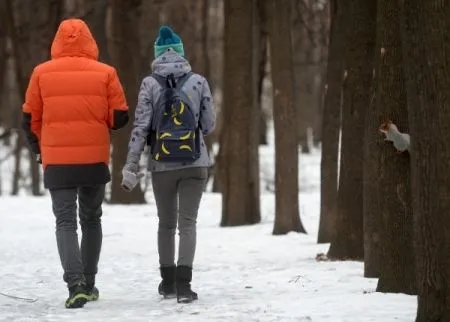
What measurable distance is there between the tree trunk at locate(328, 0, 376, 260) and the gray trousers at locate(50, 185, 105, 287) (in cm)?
298

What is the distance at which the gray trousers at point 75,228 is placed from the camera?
7055 mm

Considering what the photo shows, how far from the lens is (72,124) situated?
277 inches

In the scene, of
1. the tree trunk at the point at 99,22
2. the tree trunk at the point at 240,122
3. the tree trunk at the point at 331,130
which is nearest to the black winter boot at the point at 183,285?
the tree trunk at the point at 331,130

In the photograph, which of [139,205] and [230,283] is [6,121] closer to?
[139,205]

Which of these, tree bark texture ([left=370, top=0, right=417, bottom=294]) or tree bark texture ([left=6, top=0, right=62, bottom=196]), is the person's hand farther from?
tree bark texture ([left=6, top=0, right=62, bottom=196])

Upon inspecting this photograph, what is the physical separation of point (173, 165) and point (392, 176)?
5.05 ft

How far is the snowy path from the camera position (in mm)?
6500

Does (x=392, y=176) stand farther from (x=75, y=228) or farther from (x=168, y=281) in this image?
(x=75, y=228)

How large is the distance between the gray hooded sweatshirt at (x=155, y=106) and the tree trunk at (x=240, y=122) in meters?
7.52

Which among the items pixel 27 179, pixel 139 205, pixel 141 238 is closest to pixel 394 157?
pixel 141 238

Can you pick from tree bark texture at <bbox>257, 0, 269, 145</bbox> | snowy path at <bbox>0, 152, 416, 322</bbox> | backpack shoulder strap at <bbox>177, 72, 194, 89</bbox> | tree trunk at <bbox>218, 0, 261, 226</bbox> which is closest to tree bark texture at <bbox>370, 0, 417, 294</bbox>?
snowy path at <bbox>0, 152, 416, 322</bbox>

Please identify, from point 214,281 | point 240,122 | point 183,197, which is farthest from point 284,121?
point 183,197

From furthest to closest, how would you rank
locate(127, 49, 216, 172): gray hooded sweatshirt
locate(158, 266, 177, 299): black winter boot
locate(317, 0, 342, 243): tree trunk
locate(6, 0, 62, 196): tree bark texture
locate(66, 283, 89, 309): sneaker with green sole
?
locate(6, 0, 62, 196): tree bark texture
locate(317, 0, 342, 243): tree trunk
locate(158, 266, 177, 299): black winter boot
locate(127, 49, 216, 172): gray hooded sweatshirt
locate(66, 283, 89, 309): sneaker with green sole

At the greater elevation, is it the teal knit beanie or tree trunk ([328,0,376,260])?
the teal knit beanie
